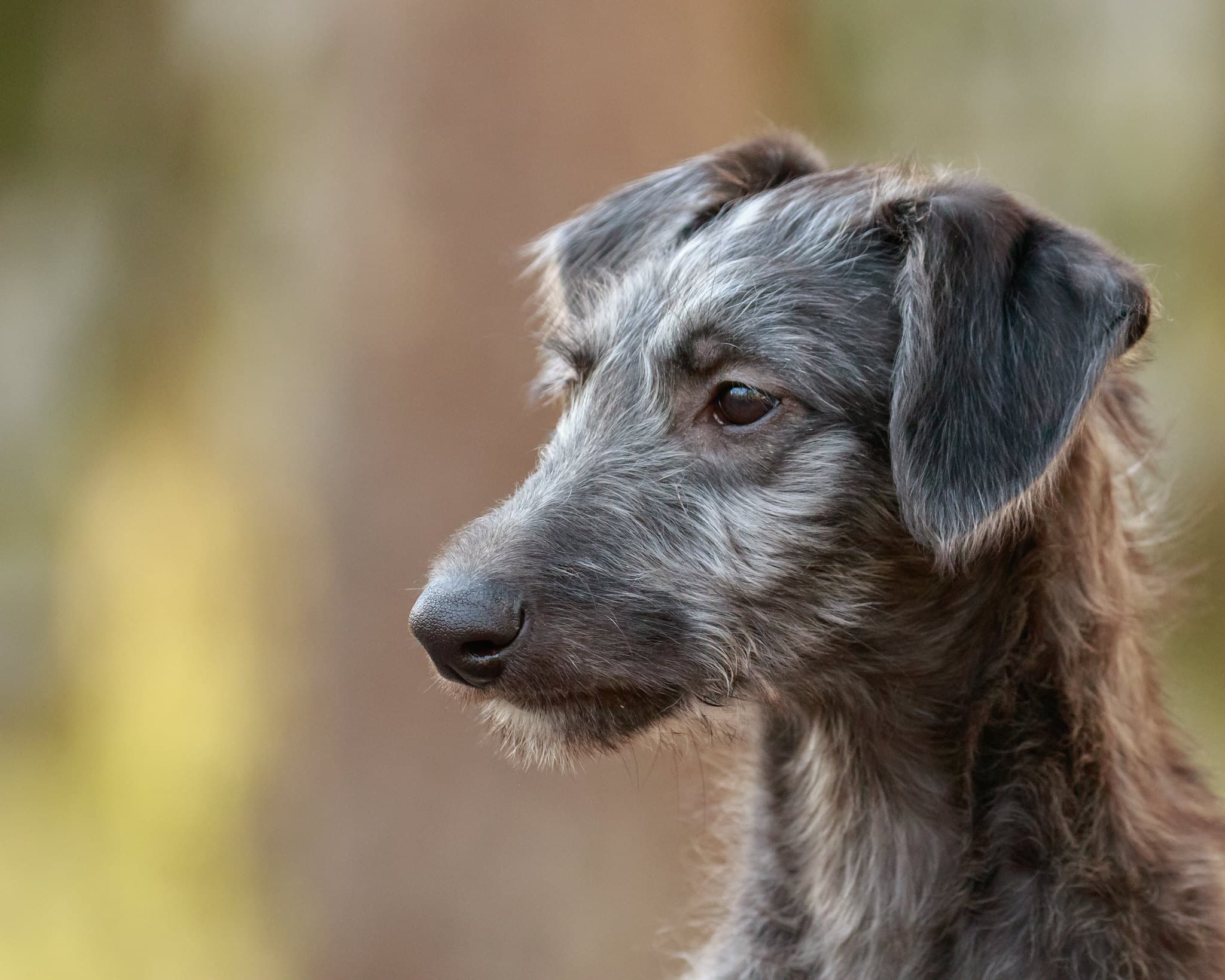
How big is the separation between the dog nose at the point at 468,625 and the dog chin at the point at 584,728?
148 mm

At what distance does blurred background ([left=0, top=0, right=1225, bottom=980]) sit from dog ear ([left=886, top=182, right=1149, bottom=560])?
26.6 inches

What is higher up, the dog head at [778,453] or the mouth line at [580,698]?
the dog head at [778,453]

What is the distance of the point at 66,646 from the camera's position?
8828mm

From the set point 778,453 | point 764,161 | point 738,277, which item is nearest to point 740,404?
point 778,453

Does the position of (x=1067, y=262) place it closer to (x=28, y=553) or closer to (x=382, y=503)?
(x=382, y=503)

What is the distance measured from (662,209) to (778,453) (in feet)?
3.00

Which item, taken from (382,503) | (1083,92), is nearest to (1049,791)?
(382,503)

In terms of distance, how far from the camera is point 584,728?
2670mm

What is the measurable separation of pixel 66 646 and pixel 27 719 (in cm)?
66

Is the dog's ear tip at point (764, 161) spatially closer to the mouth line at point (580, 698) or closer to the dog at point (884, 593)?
the dog at point (884, 593)

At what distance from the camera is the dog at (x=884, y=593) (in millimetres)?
2539

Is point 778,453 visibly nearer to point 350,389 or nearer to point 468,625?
point 468,625

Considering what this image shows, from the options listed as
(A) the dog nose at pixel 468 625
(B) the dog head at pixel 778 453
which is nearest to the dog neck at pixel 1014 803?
(B) the dog head at pixel 778 453

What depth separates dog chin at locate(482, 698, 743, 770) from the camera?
2656mm
